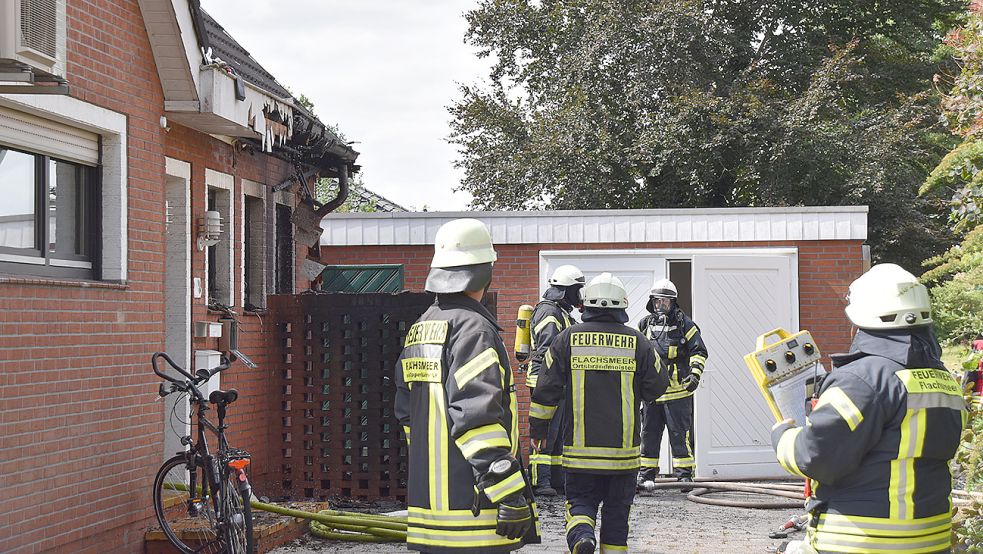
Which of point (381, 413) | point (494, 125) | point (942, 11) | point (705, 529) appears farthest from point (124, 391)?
point (942, 11)

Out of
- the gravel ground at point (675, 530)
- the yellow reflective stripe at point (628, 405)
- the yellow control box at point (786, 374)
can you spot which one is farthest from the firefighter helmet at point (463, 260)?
the gravel ground at point (675, 530)

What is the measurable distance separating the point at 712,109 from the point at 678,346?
47.4 feet

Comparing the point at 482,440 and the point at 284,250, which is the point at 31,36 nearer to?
the point at 482,440

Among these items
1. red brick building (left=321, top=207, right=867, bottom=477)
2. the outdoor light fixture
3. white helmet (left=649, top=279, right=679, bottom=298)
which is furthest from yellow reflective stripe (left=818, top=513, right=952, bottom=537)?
red brick building (left=321, top=207, right=867, bottom=477)

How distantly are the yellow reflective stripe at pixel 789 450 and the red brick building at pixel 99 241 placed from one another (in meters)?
3.69

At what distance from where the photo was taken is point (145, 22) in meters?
7.76

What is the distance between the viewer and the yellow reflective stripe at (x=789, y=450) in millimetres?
4199

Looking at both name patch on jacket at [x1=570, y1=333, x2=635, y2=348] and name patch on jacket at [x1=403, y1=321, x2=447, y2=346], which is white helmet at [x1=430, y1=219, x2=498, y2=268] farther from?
name patch on jacket at [x1=570, y1=333, x2=635, y2=348]

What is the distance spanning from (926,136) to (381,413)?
19.7 metres

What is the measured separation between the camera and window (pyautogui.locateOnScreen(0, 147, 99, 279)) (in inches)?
256

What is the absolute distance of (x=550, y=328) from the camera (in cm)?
985

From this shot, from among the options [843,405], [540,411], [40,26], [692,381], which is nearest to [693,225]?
[692,381]

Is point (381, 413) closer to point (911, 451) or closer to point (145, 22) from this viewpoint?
point (145, 22)

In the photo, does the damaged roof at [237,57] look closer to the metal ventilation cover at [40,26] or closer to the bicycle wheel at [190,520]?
the bicycle wheel at [190,520]
